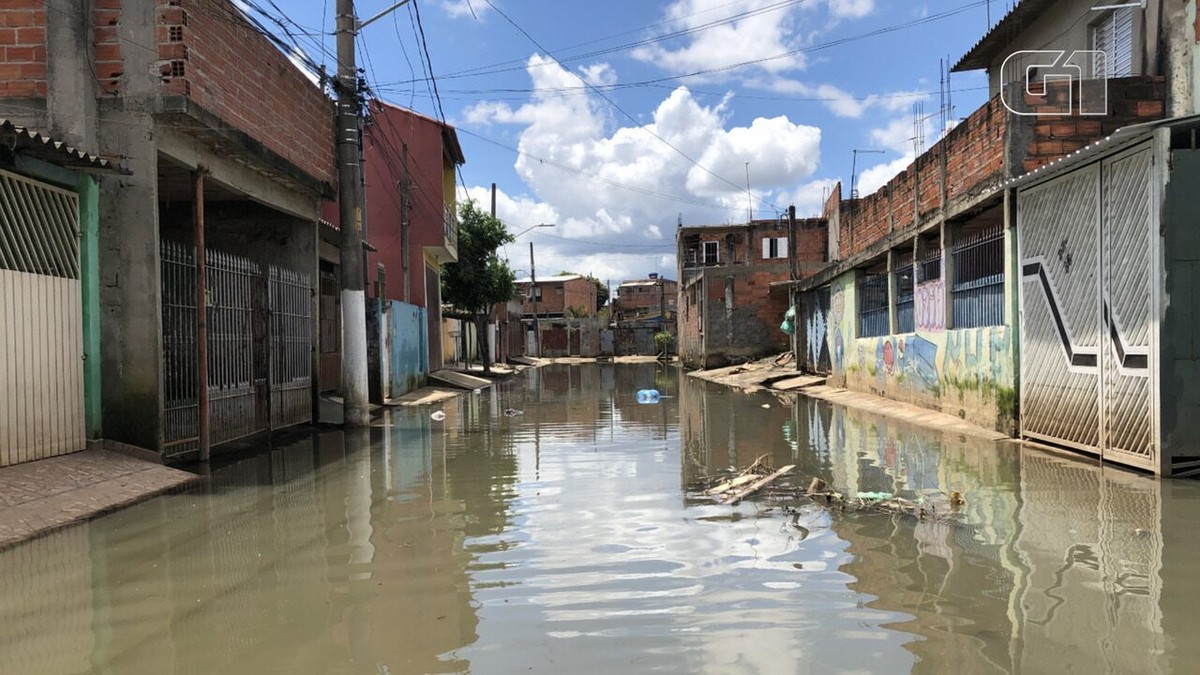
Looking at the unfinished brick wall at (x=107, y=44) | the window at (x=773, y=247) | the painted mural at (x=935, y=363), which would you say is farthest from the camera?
the window at (x=773, y=247)

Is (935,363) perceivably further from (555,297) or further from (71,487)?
(555,297)

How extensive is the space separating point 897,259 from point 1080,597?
533 inches

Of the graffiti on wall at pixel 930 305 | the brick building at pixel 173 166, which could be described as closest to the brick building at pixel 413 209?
the brick building at pixel 173 166

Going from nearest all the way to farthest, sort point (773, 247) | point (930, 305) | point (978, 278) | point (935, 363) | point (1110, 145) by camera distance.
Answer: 1. point (1110, 145)
2. point (978, 278)
3. point (935, 363)
4. point (930, 305)
5. point (773, 247)

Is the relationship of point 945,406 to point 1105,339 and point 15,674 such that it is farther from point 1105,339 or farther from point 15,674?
point 15,674

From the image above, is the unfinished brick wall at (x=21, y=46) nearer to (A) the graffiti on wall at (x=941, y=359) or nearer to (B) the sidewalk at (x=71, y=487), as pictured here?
(B) the sidewalk at (x=71, y=487)

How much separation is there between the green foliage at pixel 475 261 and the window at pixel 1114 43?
2222 cm

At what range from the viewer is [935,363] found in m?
14.0

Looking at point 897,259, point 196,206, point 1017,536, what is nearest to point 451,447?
point 196,206

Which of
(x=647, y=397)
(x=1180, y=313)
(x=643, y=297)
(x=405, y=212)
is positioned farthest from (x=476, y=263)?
(x=643, y=297)

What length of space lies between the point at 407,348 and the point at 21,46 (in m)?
13.8

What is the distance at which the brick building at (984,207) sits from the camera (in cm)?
1108

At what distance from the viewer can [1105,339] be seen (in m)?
8.55

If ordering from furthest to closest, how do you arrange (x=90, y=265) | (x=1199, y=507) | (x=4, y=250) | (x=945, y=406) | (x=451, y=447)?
1. (x=945, y=406)
2. (x=451, y=447)
3. (x=90, y=265)
4. (x=4, y=250)
5. (x=1199, y=507)
